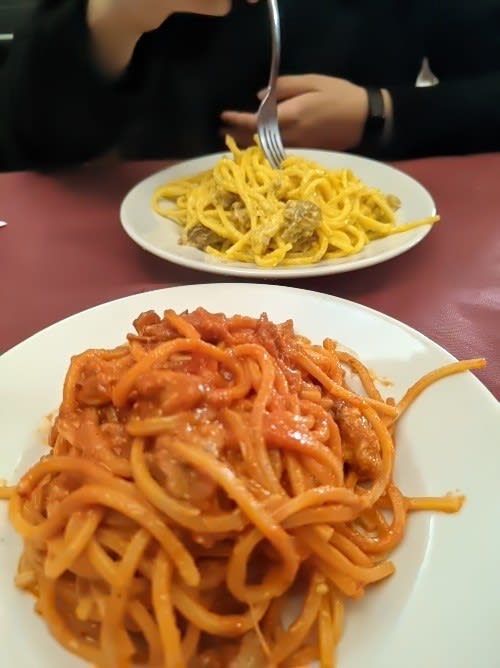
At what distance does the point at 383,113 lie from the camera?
2.28 metres

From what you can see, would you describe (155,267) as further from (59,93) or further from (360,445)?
(59,93)

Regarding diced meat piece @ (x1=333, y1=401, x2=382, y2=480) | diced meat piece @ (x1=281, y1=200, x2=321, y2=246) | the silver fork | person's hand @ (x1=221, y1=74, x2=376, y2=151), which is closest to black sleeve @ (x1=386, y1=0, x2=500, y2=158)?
person's hand @ (x1=221, y1=74, x2=376, y2=151)

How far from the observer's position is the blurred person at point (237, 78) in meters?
2.04

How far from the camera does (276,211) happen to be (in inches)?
63.6

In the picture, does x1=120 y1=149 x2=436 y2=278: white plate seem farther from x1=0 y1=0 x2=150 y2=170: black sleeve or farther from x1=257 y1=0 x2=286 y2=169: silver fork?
x1=0 y1=0 x2=150 y2=170: black sleeve

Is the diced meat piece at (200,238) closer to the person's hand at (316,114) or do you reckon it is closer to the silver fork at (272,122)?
the silver fork at (272,122)

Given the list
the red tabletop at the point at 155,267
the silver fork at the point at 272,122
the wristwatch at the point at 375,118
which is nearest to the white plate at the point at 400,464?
the red tabletop at the point at 155,267

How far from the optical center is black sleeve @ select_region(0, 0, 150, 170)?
79.4 inches

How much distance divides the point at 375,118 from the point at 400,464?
5.21ft

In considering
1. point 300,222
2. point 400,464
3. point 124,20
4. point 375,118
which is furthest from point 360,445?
point 375,118

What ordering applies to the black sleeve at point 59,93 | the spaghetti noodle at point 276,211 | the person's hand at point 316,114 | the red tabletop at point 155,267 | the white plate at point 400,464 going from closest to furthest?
1. the white plate at point 400,464
2. the red tabletop at point 155,267
3. the spaghetti noodle at point 276,211
4. the black sleeve at point 59,93
5. the person's hand at point 316,114

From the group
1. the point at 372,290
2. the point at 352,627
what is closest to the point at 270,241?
the point at 372,290

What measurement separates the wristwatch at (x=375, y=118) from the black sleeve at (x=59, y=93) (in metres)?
0.77

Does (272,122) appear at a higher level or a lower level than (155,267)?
higher
